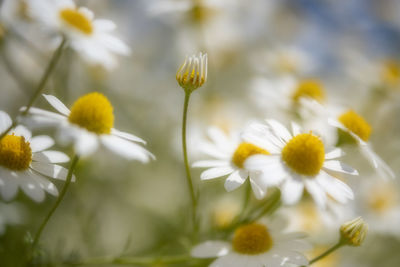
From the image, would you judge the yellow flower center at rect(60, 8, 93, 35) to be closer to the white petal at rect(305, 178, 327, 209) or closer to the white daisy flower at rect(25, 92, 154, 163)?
the white daisy flower at rect(25, 92, 154, 163)

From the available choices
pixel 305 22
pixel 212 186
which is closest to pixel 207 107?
pixel 212 186

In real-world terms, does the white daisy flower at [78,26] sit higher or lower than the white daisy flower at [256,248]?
higher

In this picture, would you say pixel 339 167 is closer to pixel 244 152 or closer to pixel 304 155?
pixel 304 155

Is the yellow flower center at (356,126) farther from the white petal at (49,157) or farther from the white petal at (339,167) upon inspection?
the white petal at (49,157)

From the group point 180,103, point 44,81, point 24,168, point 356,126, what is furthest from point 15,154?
point 180,103

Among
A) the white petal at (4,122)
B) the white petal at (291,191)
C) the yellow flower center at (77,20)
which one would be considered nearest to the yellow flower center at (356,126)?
the white petal at (291,191)

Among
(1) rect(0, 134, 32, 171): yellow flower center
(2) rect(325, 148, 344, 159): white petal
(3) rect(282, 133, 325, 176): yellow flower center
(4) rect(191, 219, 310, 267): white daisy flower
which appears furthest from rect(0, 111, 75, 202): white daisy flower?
(2) rect(325, 148, 344, 159): white petal
